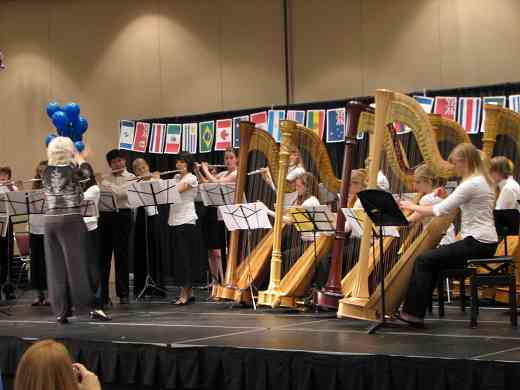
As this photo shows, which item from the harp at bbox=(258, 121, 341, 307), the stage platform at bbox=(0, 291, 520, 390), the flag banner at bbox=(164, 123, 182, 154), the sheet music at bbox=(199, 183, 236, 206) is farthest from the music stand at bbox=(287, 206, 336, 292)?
the flag banner at bbox=(164, 123, 182, 154)

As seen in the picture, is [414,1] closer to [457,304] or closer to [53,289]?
[457,304]

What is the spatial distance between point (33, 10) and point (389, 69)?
6.07 meters

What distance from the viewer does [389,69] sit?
11281 mm

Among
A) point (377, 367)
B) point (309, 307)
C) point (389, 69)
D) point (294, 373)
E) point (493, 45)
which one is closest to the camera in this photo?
point (377, 367)

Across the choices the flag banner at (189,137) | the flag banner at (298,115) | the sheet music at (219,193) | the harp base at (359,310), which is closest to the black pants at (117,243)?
the sheet music at (219,193)

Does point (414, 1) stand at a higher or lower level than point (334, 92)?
higher

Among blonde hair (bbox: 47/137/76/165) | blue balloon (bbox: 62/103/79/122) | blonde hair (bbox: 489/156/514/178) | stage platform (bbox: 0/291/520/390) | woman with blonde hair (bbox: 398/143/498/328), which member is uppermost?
blue balloon (bbox: 62/103/79/122)

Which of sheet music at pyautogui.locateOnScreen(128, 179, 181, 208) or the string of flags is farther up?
the string of flags

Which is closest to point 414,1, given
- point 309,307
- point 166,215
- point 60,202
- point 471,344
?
point 166,215

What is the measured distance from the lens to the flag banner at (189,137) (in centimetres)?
1212

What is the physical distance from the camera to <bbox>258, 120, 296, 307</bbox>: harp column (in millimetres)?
7457

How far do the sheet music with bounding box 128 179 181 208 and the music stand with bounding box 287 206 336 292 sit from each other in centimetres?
178

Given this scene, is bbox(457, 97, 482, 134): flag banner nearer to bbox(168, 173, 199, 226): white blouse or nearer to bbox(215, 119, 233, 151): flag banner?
bbox(168, 173, 199, 226): white blouse

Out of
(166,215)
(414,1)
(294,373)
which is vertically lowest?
(294,373)
